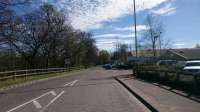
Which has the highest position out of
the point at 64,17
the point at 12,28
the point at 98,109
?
the point at 64,17

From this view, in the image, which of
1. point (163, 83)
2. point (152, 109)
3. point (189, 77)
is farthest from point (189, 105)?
point (163, 83)

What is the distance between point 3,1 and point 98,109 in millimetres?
13426

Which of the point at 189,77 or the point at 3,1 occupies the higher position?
the point at 3,1

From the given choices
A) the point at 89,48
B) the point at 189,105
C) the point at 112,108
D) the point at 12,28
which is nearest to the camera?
the point at 189,105

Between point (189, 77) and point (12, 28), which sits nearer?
point (189, 77)

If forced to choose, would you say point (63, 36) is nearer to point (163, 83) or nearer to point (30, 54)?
point (30, 54)

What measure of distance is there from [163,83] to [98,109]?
12.2 meters

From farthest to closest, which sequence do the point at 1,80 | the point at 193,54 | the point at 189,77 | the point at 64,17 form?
the point at 193,54, the point at 64,17, the point at 1,80, the point at 189,77

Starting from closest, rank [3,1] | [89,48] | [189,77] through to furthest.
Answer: [189,77] → [3,1] → [89,48]

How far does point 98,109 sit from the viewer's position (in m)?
13.7

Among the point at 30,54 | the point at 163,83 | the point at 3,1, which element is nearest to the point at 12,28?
the point at 3,1

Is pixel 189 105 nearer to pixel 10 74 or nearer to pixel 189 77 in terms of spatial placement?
pixel 189 77

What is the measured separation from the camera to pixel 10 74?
37938mm

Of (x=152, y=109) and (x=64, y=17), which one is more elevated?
(x=64, y=17)
